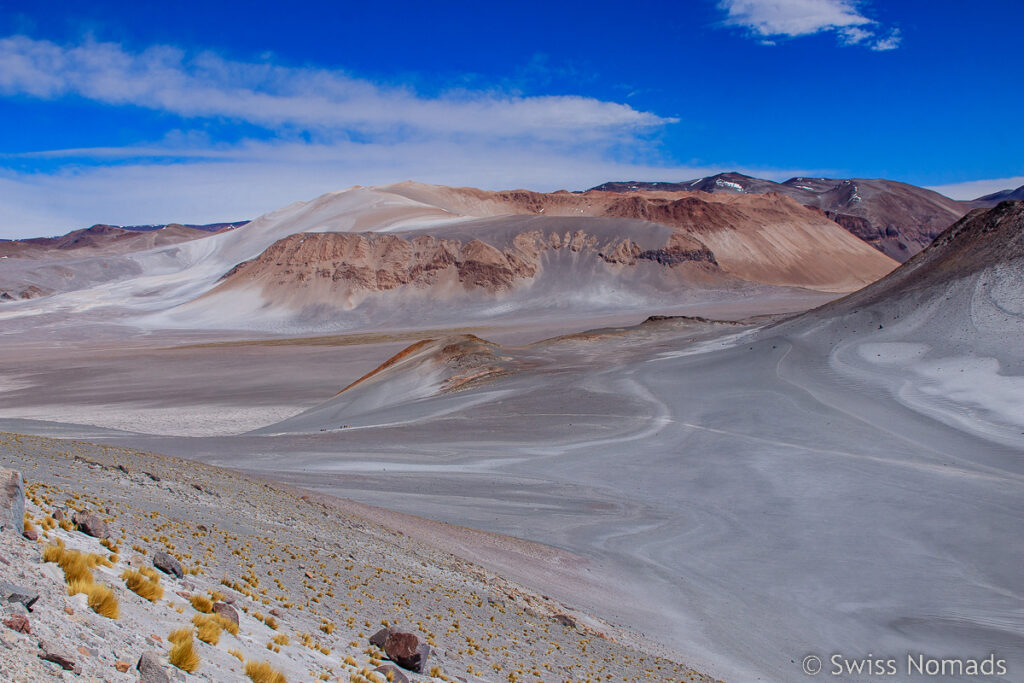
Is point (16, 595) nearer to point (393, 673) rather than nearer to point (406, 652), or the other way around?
point (393, 673)

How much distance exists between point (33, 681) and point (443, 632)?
409 cm

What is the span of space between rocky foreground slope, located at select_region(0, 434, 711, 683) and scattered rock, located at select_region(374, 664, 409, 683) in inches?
0.5

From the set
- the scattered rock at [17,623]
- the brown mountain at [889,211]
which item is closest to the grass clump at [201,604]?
the scattered rock at [17,623]

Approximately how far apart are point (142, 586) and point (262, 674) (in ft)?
3.48

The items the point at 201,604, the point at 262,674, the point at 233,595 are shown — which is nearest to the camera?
the point at 262,674

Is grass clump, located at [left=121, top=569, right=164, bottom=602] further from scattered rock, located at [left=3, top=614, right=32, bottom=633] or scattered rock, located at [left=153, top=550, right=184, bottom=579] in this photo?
scattered rock, located at [left=3, top=614, right=32, bottom=633]

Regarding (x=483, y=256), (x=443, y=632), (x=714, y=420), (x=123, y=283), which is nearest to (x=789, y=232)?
(x=483, y=256)

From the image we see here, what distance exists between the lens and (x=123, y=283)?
368ft

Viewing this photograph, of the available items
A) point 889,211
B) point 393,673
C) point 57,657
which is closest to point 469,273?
point 393,673

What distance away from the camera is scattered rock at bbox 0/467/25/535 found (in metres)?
4.76

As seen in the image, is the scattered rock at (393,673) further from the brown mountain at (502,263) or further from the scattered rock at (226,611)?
the brown mountain at (502,263)

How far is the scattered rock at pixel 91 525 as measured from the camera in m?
5.65

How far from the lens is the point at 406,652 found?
5.64m

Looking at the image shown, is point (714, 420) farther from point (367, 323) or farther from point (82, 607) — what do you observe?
point (367, 323)
